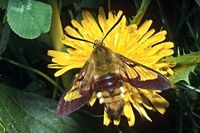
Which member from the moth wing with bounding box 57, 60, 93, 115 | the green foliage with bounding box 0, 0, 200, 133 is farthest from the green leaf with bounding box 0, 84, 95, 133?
the moth wing with bounding box 57, 60, 93, 115

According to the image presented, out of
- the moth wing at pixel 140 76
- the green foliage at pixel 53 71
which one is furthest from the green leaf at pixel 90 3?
the moth wing at pixel 140 76

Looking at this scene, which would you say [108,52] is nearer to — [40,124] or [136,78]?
[136,78]

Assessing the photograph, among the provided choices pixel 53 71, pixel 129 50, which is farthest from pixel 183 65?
pixel 53 71

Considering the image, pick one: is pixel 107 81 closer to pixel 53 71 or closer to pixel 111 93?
pixel 111 93

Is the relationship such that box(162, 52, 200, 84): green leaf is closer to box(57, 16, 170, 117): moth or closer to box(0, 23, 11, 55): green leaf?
box(57, 16, 170, 117): moth

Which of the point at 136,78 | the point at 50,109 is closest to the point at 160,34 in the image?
the point at 136,78
